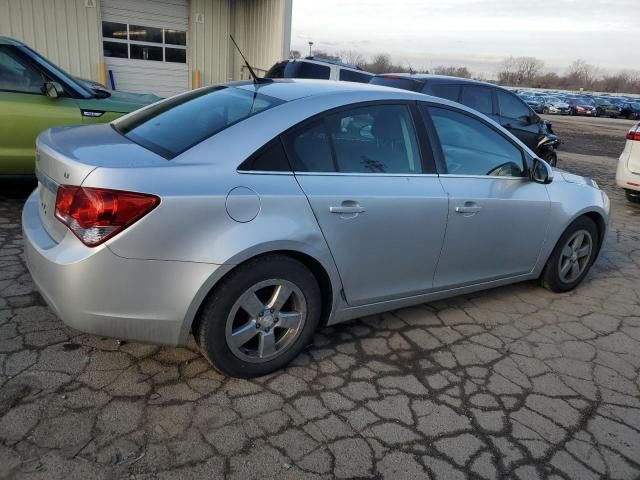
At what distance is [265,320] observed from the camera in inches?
107

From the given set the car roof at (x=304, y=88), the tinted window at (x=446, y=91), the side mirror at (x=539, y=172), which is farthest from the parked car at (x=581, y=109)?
the car roof at (x=304, y=88)

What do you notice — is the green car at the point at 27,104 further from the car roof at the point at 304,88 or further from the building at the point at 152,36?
the building at the point at 152,36

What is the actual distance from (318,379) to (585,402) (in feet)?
4.89

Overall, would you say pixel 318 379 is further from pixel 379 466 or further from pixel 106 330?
pixel 106 330

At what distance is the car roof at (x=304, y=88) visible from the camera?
299cm

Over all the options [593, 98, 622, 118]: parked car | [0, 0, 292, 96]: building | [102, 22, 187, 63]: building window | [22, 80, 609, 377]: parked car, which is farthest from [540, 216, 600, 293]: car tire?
[593, 98, 622, 118]: parked car

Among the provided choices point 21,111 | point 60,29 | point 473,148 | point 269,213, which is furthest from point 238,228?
point 60,29

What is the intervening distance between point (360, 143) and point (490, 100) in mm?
6353

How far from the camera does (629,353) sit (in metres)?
3.50

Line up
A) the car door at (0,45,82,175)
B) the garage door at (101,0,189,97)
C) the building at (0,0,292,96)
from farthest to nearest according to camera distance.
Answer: the garage door at (101,0,189,97), the building at (0,0,292,96), the car door at (0,45,82,175)

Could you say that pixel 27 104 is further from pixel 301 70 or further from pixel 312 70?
pixel 312 70

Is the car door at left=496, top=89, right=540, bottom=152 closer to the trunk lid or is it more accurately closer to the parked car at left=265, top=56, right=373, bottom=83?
the parked car at left=265, top=56, right=373, bottom=83

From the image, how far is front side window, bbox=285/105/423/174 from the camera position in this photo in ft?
9.16

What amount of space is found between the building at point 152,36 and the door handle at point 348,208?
26.8ft
